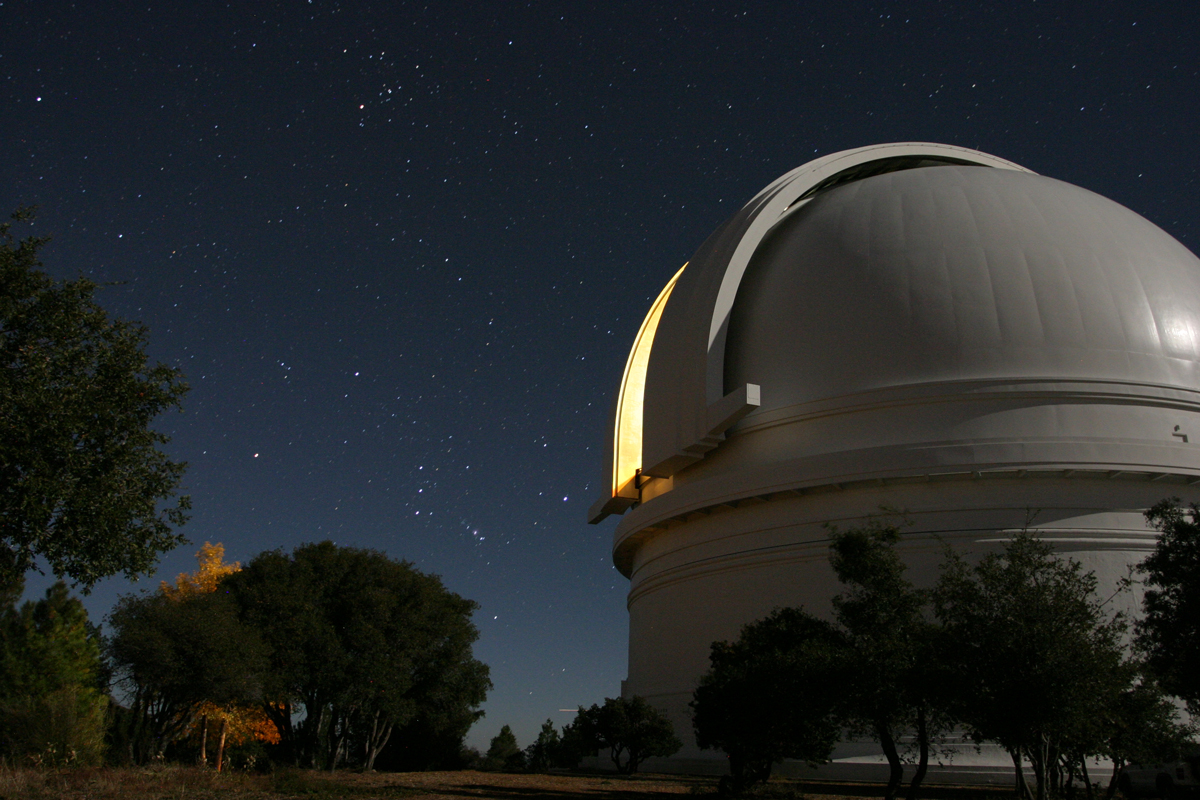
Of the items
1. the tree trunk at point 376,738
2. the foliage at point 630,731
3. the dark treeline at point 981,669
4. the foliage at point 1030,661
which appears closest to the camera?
the foliage at point 1030,661

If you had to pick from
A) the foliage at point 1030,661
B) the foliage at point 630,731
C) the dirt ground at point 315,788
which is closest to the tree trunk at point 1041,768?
the foliage at point 1030,661

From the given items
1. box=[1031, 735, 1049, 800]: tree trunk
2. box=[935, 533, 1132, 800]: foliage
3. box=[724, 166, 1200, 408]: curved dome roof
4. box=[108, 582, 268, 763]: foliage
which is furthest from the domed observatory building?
box=[108, 582, 268, 763]: foliage

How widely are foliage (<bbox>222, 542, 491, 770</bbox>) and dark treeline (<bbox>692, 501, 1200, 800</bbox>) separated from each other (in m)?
11.2

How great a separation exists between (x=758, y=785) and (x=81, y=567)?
10.2 metres

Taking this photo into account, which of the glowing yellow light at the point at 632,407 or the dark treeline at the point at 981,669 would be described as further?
the glowing yellow light at the point at 632,407

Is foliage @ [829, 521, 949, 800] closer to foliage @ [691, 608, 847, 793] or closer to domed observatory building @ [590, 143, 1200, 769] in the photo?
foliage @ [691, 608, 847, 793]

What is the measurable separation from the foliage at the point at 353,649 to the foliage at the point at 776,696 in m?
10.8

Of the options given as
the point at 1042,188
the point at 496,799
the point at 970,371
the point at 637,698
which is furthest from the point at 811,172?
the point at 496,799

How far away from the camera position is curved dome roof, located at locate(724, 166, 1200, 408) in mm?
18594

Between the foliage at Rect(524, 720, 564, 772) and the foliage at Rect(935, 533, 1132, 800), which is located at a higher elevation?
the foliage at Rect(935, 533, 1132, 800)

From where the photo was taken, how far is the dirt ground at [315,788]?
10.6 m

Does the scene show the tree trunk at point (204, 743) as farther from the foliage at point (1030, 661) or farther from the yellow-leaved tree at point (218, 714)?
the foliage at point (1030, 661)

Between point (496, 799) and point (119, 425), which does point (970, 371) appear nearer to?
point (496, 799)

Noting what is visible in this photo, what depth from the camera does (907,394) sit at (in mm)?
18453
